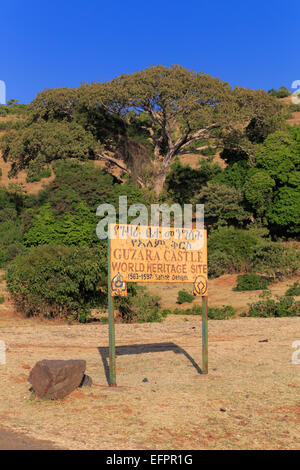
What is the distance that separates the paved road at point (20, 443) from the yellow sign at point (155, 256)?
8.27ft

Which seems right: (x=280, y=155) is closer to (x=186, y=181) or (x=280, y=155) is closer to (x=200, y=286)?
(x=186, y=181)

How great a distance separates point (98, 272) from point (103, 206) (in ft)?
47.3

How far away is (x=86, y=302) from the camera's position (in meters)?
14.4

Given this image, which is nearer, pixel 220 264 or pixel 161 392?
pixel 161 392

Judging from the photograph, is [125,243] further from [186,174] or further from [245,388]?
[186,174]

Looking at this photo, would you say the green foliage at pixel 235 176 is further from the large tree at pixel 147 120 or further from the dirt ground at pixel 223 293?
the dirt ground at pixel 223 293

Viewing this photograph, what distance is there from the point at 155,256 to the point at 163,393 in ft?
6.47

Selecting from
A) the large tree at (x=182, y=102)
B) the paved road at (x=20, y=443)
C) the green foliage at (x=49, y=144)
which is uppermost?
the large tree at (x=182, y=102)

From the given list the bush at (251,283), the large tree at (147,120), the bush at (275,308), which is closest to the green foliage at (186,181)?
the large tree at (147,120)

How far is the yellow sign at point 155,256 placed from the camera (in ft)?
24.9

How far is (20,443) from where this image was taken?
17.4ft

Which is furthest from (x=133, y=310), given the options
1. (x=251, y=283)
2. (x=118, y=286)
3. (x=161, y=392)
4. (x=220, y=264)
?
(x=220, y=264)

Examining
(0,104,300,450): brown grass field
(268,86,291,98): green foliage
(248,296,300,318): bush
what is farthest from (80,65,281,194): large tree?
(268,86,291,98): green foliage
